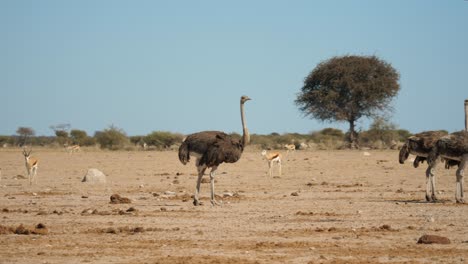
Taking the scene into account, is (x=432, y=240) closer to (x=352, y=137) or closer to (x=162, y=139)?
(x=352, y=137)

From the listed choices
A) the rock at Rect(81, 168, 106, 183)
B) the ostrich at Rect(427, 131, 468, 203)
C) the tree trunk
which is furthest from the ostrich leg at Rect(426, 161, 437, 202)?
the tree trunk

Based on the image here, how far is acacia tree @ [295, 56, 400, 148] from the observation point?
53.8 m

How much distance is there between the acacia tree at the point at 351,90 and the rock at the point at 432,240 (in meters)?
42.9

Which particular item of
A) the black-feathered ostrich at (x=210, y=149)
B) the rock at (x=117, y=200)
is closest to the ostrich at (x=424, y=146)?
the black-feathered ostrich at (x=210, y=149)

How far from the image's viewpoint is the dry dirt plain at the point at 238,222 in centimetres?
977

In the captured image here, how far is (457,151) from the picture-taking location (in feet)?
50.5

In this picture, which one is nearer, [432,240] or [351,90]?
[432,240]

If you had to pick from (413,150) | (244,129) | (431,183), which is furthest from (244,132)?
(431,183)

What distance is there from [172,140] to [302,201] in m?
46.8

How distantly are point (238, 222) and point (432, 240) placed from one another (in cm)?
359

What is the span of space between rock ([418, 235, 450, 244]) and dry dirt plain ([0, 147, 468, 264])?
0.13m

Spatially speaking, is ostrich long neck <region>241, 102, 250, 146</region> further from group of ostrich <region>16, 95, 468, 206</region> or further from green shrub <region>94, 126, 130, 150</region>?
green shrub <region>94, 126, 130, 150</region>

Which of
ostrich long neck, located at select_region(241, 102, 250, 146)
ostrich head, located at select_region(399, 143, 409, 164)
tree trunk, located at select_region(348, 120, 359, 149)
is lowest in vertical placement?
ostrich head, located at select_region(399, 143, 409, 164)

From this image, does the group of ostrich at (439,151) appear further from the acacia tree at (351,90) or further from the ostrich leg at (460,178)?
the acacia tree at (351,90)
